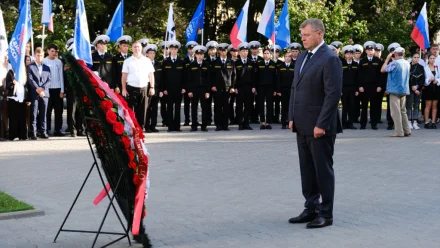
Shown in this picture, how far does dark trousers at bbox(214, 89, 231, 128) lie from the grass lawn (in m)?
10.3

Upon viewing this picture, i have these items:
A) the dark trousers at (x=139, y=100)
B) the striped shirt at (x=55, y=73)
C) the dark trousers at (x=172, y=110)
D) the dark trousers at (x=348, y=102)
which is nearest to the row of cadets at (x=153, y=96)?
the dark trousers at (x=172, y=110)

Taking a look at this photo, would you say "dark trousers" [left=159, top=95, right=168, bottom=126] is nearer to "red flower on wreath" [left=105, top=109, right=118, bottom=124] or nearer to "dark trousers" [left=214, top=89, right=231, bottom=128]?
"dark trousers" [left=214, top=89, right=231, bottom=128]

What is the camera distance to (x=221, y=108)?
64.3 ft

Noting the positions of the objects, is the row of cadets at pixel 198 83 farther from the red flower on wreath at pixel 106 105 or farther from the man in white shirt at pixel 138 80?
the red flower on wreath at pixel 106 105

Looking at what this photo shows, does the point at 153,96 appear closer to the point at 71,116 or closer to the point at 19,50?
the point at 71,116

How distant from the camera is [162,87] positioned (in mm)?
19500

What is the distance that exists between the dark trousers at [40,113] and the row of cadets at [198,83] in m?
3.79

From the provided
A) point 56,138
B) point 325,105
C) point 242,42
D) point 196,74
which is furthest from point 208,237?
point 242,42

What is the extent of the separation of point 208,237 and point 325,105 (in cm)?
177

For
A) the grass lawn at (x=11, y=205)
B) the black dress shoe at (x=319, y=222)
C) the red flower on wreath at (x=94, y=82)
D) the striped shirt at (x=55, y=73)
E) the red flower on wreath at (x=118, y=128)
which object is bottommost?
the black dress shoe at (x=319, y=222)

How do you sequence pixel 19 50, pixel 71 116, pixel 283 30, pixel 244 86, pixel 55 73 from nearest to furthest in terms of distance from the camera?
1. pixel 19 50
2. pixel 55 73
3. pixel 71 116
4. pixel 244 86
5. pixel 283 30

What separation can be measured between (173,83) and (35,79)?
3746 mm

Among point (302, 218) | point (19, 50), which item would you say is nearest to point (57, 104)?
point (19, 50)

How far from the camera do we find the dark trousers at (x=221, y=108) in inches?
770
